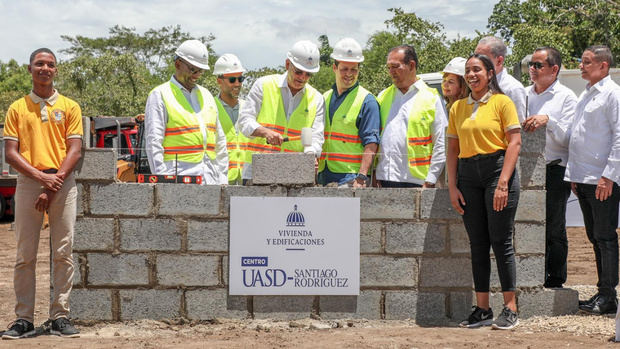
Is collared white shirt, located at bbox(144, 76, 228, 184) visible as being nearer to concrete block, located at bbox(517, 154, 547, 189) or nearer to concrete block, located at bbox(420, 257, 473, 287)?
concrete block, located at bbox(420, 257, 473, 287)

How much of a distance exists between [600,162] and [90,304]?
4.36m

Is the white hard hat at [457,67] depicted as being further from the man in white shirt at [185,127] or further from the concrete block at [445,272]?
the man in white shirt at [185,127]

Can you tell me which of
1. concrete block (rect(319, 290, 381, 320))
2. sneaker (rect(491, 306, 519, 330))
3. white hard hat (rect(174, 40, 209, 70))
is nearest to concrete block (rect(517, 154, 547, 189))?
sneaker (rect(491, 306, 519, 330))

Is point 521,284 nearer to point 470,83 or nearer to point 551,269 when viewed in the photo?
point 551,269

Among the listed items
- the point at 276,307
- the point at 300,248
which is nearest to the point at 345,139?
the point at 300,248

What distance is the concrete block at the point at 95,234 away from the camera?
6.51 m

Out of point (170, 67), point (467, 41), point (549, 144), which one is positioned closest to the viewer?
point (549, 144)

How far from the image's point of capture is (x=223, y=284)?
6598 millimetres

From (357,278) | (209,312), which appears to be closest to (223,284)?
(209,312)

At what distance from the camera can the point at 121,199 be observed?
6508 millimetres

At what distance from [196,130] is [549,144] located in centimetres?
304

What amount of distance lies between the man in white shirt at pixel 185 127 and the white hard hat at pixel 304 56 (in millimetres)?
754

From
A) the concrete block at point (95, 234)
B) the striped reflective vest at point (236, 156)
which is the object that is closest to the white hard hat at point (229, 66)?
the striped reflective vest at point (236, 156)

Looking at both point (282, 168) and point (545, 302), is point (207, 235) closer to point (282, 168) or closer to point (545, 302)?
point (282, 168)
